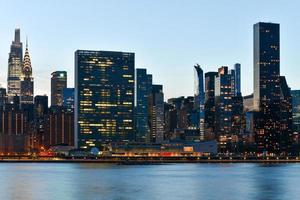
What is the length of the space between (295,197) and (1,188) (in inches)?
2173

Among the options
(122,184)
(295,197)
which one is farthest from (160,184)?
(295,197)

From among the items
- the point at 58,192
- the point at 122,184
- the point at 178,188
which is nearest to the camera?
the point at 58,192

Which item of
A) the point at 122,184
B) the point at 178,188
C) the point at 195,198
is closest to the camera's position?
the point at 195,198

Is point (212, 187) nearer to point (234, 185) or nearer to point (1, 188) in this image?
point (234, 185)

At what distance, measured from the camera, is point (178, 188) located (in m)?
123

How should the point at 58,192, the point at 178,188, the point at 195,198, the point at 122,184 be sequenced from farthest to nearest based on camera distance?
the point at 122,184, the point at 178,188, the point at 58,192, the point at 195,198

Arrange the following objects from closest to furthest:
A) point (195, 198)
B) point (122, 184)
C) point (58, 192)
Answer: point (195, 198) < point (58, 192) < point (122, 184)

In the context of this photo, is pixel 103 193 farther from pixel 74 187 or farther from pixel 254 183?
pixel 254 183

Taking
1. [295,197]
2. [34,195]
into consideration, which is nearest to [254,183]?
[295,197]

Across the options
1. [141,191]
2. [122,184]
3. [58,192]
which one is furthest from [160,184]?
[58,192]

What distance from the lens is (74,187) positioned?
12312 cm

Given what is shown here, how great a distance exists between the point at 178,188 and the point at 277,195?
22.5 metres

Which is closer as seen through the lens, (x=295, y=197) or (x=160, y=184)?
(x=295, y=197)

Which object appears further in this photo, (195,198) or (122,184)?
(122,184)
